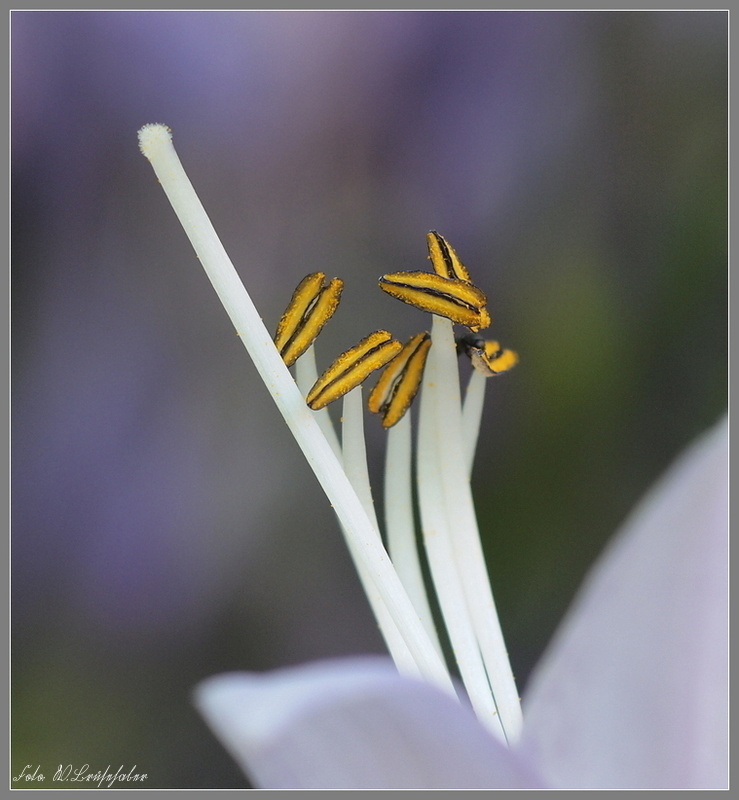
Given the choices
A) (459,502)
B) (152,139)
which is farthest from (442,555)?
(152,139)

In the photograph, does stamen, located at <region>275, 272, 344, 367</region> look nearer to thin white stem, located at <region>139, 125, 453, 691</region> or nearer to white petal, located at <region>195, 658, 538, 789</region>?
thin white stem, located at <region>139, 125, 453, 691</region>

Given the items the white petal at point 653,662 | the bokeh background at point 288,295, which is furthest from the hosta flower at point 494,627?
the bokeh background at point 288,295

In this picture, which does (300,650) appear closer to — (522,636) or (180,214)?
(522,636)

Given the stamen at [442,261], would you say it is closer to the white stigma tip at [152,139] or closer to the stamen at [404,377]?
the stamen at [404,377]

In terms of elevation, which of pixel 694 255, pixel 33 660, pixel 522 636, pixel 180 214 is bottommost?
pixel 522 636

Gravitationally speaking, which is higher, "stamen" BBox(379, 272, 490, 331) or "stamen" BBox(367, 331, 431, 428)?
"stamen" BBox(379, 272, 490, 331)

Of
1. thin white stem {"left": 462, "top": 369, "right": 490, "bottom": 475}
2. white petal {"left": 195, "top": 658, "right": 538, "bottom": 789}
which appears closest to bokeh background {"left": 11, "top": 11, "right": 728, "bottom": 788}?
thin white stem {"left": 462, "top": 369, "right": 490, "bottom": 475}

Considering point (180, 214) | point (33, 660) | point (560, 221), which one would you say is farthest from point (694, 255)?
point (33, 660)
